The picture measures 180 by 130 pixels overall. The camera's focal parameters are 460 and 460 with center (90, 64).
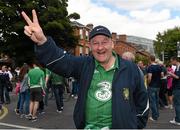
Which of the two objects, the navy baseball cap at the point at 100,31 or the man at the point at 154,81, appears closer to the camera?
the navy baseball cap at the point at 100,31

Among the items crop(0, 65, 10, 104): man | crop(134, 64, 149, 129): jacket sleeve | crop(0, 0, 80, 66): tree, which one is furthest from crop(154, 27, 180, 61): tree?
crop(134, 64, 149, 129): jacket sleeve

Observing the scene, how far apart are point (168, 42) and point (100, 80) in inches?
3547

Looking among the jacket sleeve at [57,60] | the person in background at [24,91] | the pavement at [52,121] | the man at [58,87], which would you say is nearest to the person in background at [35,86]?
the pavement at [52,121]

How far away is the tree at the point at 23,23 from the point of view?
45781 millimetres

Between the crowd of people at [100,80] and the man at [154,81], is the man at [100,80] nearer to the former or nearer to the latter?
the crowd of people at [100,80]

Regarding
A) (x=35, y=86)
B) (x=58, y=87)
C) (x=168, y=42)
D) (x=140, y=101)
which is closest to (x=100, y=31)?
(x=140, y=101)

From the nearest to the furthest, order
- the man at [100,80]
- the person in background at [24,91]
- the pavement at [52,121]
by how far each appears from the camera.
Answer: the man at [100,80]
the pavement at [52,121]
the person in background at [24,91]

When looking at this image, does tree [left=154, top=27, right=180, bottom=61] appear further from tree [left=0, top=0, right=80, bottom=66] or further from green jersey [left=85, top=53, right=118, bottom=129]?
green jersey [left=85, top=53, right=118, bottom=129]

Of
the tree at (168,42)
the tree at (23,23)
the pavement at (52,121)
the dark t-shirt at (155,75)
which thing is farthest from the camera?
the tree at (168,42)

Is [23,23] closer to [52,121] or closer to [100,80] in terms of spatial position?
[52,121]

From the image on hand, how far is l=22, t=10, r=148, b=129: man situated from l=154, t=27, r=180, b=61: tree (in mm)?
84605

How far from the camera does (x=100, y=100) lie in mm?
3920

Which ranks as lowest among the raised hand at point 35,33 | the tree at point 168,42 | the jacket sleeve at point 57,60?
the jacket sleeve at point 57,60

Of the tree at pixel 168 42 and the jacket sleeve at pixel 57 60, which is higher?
the tree at pixel 168 42
